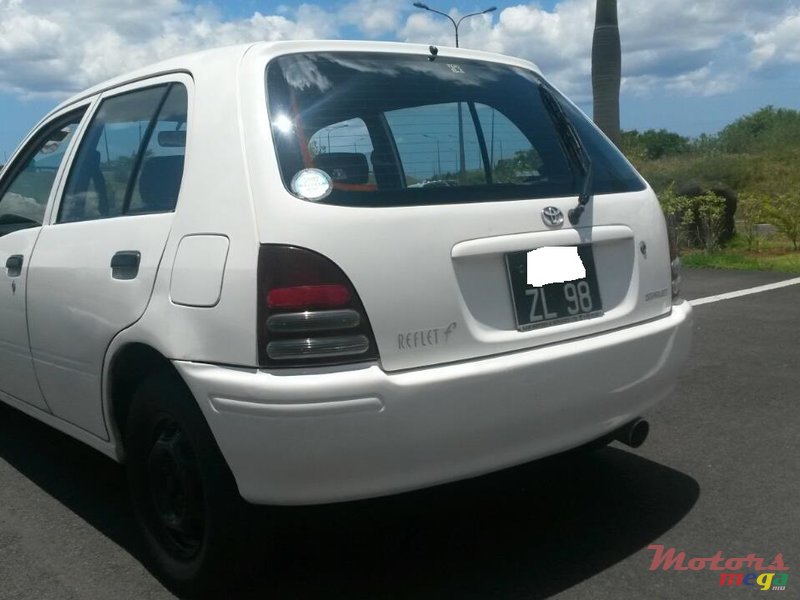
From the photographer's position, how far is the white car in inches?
103

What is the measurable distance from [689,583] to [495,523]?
79cm

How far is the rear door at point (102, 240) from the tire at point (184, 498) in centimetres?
29

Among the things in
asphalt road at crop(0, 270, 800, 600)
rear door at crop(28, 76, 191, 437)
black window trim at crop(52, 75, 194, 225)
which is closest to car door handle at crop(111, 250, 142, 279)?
rear door at crop(28, 76, 191, 437)

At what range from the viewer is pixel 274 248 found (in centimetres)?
262

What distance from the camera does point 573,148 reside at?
3389 mm

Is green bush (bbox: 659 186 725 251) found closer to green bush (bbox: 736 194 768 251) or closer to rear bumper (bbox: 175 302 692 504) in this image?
green bush (bbox: 736 194 768 251)

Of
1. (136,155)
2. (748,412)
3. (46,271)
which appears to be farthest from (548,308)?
(748,412)

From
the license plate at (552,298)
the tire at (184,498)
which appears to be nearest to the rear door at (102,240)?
the tire at (184,498)

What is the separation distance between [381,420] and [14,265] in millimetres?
2255

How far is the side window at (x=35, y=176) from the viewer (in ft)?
13.3

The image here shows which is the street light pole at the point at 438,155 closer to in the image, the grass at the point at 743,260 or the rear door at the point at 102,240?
the rear door at the point at 102,240

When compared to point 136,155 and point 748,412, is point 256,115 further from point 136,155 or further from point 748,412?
point 748,412

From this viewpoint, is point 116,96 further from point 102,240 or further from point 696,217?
point 696,217

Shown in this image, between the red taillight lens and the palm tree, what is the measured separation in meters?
10.5
